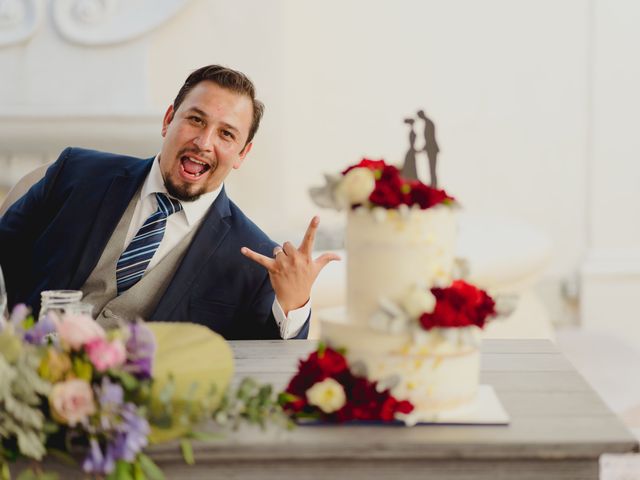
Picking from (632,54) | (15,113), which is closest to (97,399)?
(15,113)

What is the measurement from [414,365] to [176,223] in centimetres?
114

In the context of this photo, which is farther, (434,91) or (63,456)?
(434,91)

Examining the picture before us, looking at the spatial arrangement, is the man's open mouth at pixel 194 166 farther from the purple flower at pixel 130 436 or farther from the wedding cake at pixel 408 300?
the purple flower at pixel 130 436

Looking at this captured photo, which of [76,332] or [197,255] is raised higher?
[76,332]

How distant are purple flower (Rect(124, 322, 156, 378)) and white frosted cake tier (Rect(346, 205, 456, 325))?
0.28 m

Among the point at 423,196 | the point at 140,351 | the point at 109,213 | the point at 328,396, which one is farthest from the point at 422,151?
the point at 109,213

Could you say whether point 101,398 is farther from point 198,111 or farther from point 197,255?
point 198,111

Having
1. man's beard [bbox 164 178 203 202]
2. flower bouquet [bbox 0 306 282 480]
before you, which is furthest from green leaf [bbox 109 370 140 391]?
man's beard [bbox 164 178 203 202]

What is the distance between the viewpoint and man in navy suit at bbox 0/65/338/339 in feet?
7.16

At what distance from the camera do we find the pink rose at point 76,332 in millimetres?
1194

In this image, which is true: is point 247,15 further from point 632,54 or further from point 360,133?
point 632,54

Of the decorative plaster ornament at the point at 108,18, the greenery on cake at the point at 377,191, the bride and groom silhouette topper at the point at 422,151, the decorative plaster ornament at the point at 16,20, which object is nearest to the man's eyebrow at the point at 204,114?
the bride and groom silhouette topper at the point at 422,151

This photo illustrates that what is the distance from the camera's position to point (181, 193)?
2.32 m

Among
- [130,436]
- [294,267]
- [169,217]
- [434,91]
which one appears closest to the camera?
[130,436]
